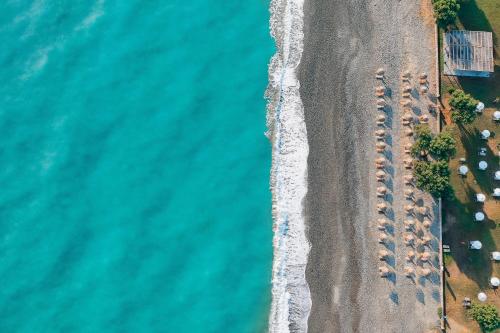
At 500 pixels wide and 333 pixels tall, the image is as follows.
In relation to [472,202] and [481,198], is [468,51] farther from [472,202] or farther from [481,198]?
[472,202]

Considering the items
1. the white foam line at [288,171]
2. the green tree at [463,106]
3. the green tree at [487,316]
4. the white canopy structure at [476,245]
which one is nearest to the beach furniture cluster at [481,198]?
the white canopy structure at [476,245]

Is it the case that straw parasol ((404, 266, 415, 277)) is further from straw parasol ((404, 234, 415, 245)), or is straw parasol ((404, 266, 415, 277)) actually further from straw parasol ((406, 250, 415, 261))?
straw parasol ((404, 234, 415, 245))

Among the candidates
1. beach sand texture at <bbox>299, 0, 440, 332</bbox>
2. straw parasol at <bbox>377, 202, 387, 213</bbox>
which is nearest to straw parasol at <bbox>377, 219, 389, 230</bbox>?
beach sand texture at <bbox>299, 0, 440, 332</bbox>

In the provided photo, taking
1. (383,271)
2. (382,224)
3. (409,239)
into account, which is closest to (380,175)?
(382,224)

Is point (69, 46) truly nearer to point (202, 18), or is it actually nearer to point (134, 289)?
point (202, 18)

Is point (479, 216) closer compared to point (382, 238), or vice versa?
point (479, 216)

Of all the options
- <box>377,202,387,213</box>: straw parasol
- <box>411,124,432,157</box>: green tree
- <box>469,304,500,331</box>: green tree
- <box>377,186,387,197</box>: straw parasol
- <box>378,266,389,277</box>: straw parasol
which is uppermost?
<box>411,124,432,157</box>: green tree

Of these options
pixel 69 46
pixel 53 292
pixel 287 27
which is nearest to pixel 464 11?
pixel 287 27
